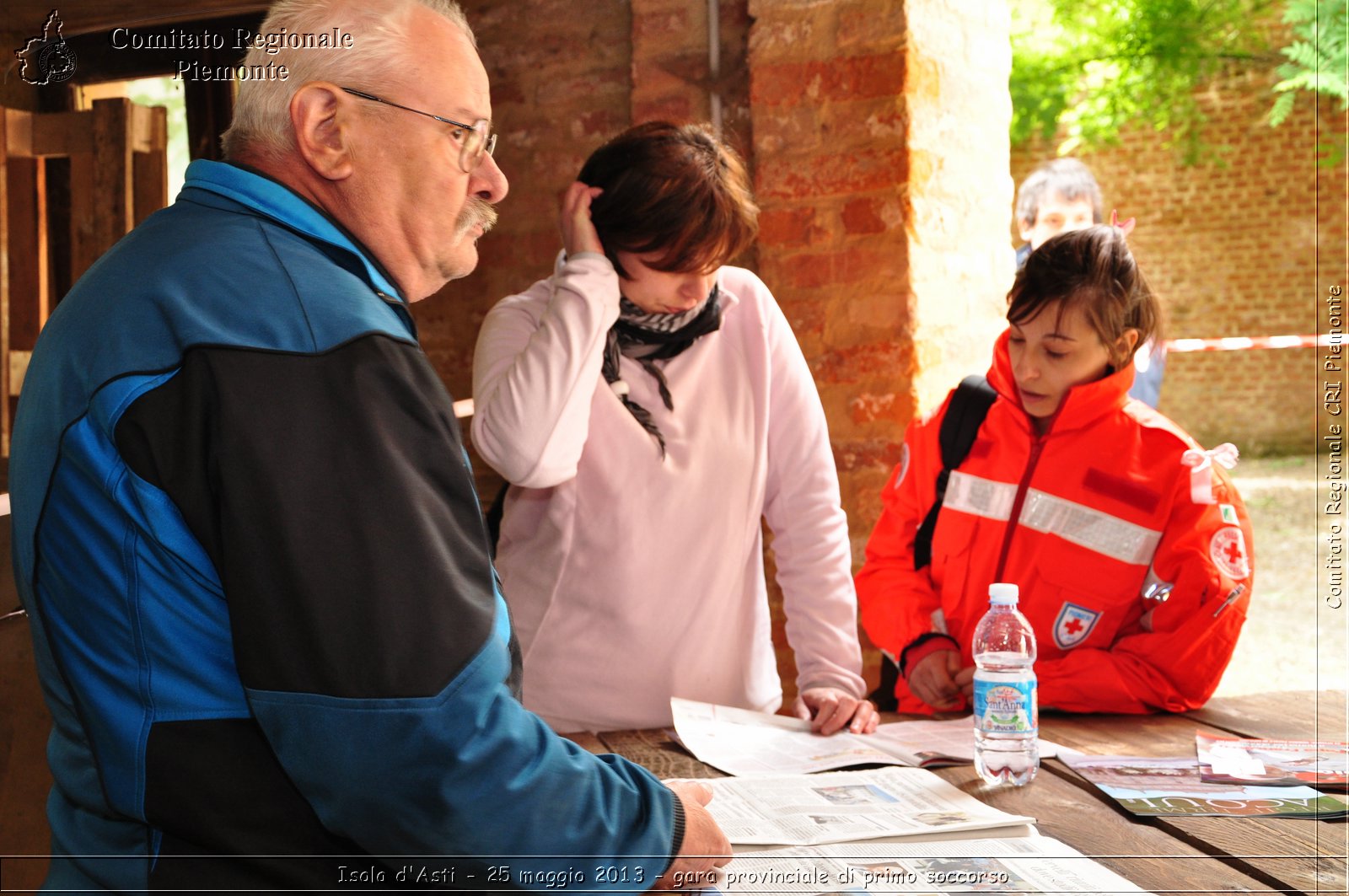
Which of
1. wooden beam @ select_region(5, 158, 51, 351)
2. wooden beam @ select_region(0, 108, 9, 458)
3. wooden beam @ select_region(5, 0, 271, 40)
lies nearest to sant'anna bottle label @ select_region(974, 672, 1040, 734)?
wooden beam @ select_region(5, 0, 271, 40)

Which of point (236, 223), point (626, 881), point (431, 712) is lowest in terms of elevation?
point (626, 881)

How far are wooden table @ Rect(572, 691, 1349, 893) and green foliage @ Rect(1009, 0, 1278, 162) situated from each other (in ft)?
29.0

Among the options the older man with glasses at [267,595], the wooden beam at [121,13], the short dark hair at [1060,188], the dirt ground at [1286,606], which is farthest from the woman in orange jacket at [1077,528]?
the dirt ground at [1286,606]

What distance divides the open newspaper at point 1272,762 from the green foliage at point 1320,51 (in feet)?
21.4

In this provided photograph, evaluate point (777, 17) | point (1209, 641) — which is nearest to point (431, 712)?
point (1209, 641)

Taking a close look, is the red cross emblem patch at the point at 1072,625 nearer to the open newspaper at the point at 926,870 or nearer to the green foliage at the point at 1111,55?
the open newspaper at the point at 926,870

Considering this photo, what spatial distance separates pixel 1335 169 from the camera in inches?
435

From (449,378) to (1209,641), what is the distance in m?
2.13

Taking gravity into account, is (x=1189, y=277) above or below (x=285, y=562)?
above

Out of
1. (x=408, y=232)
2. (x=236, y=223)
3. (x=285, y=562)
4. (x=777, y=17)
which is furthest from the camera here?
(x=777, y=17)

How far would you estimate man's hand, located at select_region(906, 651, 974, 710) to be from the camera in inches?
71.2

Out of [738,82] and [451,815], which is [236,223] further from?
[738,82]

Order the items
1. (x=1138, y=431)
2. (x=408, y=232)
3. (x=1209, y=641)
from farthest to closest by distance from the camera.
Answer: (x=1138, y=431)
(x=1209, y=641)
(x=408, y=232)

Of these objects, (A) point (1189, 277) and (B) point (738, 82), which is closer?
(B) point (738, 82)
